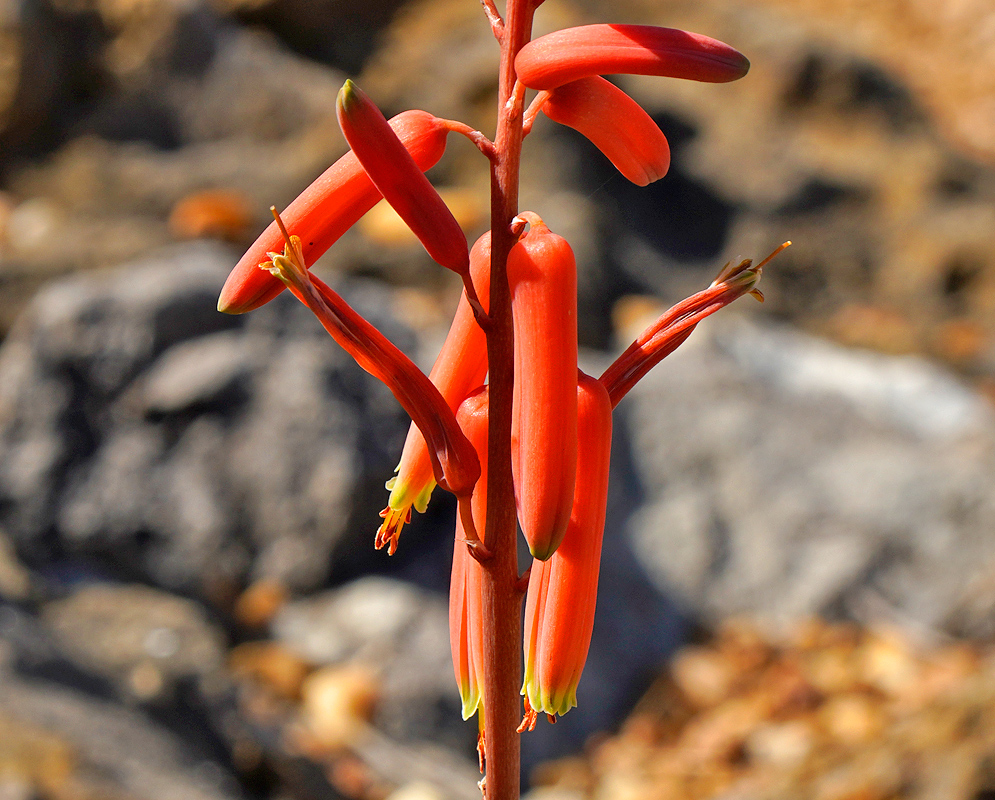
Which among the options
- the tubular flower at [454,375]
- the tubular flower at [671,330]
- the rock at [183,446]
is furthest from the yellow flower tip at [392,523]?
the rock at [183,446]

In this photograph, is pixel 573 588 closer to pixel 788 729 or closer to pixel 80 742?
pixel 80 742

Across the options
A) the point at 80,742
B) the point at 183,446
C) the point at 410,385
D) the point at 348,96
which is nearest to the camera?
the point at 348,96

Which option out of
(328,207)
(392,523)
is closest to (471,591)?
(392,523)

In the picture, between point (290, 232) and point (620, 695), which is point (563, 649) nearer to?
point (290, 232)

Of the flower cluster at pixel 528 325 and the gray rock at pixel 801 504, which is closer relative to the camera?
the flower cluster at pixel 528 325

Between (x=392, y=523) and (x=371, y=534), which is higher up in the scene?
(x=392, y=523)

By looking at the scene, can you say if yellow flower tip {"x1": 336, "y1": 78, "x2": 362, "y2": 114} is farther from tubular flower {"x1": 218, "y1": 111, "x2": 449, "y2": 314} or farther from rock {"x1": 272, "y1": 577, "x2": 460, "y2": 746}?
rock {"x1": 272, "y1": 577, "x2": 460, "y2": 746}

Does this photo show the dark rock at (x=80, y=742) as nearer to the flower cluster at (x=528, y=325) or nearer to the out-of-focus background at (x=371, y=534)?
the out-of-focus background at (x=371, y=534)
